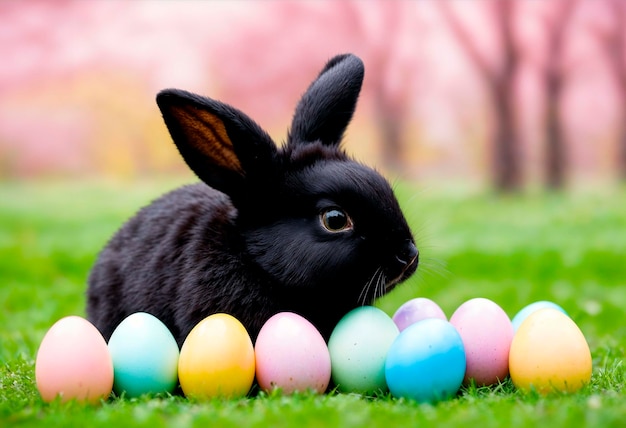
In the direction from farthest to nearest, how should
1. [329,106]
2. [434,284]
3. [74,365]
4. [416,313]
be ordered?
[434,284] → [329,106] → [416,313] → [74,365]

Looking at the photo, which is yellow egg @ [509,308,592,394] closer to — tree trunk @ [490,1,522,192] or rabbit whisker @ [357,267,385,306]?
rabbit whisker @ [357,267,385,306]

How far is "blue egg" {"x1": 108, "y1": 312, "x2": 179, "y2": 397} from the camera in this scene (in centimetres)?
272

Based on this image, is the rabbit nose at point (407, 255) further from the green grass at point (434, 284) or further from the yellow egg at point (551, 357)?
the yellow egg at point (551, 357)

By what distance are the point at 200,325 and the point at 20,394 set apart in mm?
712

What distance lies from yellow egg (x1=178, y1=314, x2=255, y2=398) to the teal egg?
13.0 inches

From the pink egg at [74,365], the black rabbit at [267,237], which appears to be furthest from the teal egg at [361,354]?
the pink egg at [74,365]

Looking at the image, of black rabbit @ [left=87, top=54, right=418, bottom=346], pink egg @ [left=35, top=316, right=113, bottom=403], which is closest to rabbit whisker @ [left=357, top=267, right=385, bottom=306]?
black rabbit @ [left=87, top=54, right=418, bottom=346]

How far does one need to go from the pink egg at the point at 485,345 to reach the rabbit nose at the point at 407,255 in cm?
35

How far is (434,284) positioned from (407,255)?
3.28 meters

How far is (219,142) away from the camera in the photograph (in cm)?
298

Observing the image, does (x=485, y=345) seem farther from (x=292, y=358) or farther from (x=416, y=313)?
(x=292, y=358)

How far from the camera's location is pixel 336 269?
2.81 metres

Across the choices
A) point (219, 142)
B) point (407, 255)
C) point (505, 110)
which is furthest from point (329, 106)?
point (505, 110)

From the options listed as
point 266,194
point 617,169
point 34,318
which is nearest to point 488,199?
point 617,169
